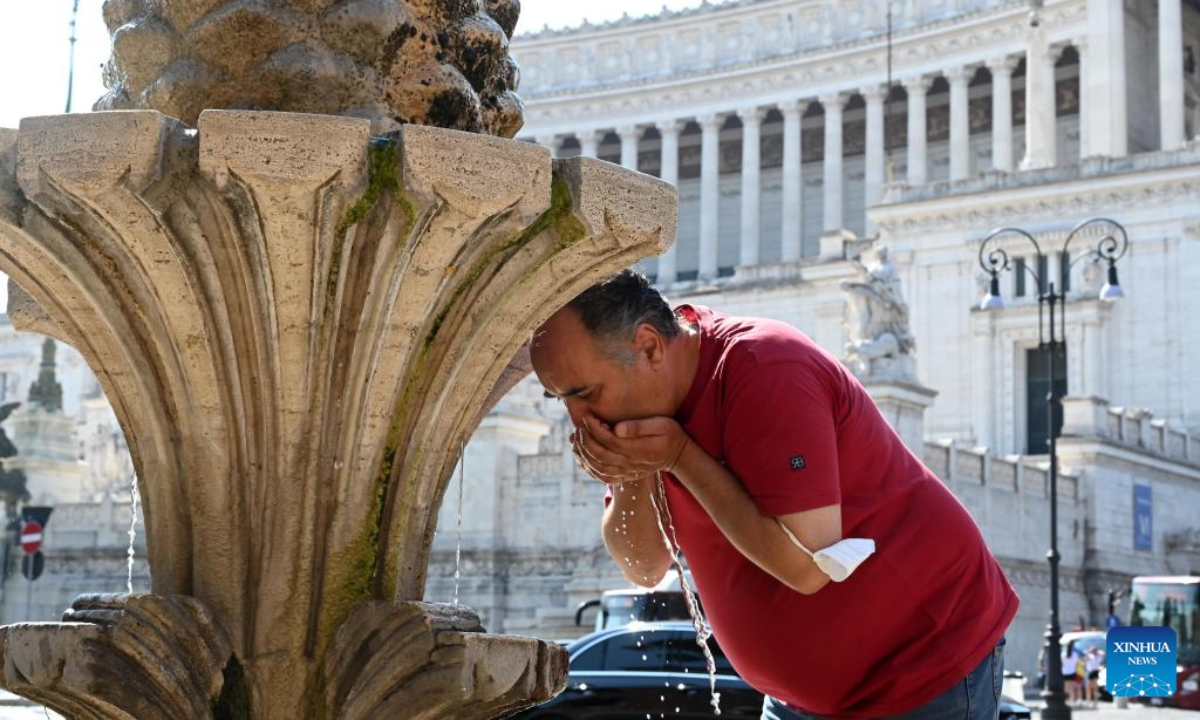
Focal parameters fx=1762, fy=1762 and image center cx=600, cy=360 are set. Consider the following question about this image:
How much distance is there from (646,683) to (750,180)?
54.7 metres

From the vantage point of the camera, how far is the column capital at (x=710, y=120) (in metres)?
66.5

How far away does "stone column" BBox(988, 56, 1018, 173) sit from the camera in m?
58.8

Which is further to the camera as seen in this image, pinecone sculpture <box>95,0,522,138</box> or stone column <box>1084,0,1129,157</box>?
stone column <box>1084,0,1129,157</box>

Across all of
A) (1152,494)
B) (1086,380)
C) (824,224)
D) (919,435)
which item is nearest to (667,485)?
(919,435)

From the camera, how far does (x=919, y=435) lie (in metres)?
26.4

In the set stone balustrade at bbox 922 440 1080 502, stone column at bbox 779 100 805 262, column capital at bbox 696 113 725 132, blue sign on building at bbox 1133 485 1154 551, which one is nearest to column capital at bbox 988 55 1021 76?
stone column at bbox 779 100 805 262

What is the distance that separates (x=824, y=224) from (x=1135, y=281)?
85.9 feet

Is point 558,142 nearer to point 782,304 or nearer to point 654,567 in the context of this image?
point 782,304

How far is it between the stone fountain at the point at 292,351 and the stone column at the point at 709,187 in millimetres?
60439

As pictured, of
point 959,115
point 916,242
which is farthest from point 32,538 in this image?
point 959,115

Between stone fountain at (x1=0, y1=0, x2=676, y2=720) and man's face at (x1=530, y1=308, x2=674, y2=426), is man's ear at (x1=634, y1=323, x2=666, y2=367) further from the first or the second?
stone fountain at (x1=0, y1=0, x2=676, y2=720)

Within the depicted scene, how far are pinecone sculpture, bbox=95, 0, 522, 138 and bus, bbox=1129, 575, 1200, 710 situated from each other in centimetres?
2180

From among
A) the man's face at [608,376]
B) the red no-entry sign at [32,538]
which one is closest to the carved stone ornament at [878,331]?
the red no-entry sign at [32,538]

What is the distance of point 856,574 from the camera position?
3.59 m
